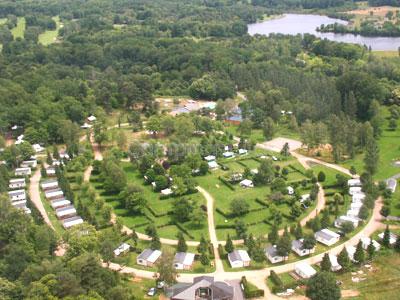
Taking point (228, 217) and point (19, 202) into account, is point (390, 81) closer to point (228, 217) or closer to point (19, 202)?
point (228, 217)

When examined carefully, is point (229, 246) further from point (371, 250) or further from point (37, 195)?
point (37, 195)

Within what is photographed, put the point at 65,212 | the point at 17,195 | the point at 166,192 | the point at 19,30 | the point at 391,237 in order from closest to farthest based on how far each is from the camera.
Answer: the point at 391,237 < the point at 65,212 < the point at 17,195 < the point at 166,192 < the point at 19,30

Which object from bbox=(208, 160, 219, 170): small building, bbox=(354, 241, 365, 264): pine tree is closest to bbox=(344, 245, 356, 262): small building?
bbox=(354, 241, 365, 264): pine tree

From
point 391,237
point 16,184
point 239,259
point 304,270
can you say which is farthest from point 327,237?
point 16,184

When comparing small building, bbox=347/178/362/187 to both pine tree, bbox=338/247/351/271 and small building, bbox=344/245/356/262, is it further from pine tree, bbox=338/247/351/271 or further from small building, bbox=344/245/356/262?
pine tree, bbox=338/247/351/271

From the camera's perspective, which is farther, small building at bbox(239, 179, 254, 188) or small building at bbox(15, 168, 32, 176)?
small building at bbox(15, 168, 32, 176)

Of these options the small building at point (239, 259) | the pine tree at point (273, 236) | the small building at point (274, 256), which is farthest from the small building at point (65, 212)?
the small building at point (274, 256)

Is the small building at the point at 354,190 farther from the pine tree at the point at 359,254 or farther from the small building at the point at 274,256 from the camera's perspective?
the small building at the point at 274,256
